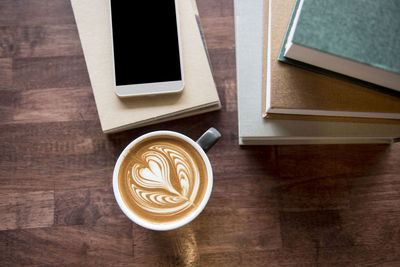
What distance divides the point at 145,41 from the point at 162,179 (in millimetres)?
309

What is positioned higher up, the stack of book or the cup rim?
the stack of book

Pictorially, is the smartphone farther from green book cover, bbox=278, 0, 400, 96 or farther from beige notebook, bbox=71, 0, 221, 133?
green book cover, bbox=278, 0, 400, 96

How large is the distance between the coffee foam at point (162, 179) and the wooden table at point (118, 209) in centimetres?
11

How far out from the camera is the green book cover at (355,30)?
48 cm

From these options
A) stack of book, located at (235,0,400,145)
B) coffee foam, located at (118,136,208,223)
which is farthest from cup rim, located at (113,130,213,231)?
stack of book, located at (235,0,400,145)

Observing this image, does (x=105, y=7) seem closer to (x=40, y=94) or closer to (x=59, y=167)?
(x=40, y=94)

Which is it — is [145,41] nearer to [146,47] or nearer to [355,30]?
[146,47]

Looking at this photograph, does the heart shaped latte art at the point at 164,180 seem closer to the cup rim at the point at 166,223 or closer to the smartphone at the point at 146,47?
the cup rim at the point at 166,223

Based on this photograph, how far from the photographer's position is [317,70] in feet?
1.80

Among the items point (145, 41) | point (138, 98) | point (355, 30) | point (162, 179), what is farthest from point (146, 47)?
point (355, 30)

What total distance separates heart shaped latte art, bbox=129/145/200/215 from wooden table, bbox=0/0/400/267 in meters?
0.12

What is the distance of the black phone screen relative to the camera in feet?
2.08

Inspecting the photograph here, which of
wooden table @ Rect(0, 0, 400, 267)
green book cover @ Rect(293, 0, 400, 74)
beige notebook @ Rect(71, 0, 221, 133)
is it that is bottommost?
wooden table @ Rect(0, 0, 400, 267)

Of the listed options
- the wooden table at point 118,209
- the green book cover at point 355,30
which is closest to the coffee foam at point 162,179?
the wooden table at point 118,209
